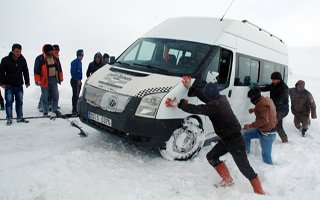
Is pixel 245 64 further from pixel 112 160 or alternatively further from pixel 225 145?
pixel 112 160

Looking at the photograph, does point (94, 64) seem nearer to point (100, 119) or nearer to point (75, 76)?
point (75, 76)

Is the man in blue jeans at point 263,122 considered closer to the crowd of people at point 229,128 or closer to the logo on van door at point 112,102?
the crowd of people at point 229,128

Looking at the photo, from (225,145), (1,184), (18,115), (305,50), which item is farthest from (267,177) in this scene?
(305,50)

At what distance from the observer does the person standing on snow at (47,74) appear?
287 inches

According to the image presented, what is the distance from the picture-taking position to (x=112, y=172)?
4.45 m

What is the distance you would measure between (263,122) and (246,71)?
5.03 feet

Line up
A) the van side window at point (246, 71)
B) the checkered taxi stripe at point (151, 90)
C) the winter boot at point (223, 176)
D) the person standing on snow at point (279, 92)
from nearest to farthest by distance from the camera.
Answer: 1. the winter boot at point (223, 176)
2. the checkered taxi stripe at point (151, 90)
3. the van side window at point (246, 71)
4. the person standing on snow at point (279, 92)

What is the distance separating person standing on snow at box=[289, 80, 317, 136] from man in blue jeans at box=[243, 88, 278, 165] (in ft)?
10.4

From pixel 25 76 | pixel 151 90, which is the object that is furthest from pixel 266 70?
pixel 25 76

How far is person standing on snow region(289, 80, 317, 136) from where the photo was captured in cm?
857

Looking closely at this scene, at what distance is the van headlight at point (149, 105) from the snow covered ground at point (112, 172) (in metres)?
0.83

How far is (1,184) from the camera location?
12.4 ft

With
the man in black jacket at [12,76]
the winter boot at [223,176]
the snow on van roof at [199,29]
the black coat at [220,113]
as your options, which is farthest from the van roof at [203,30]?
the man in black jacket at [12,76]

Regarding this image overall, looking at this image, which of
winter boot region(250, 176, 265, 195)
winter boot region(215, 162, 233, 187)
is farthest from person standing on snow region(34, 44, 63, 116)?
winter boot region(250, 176, 265, 195)
